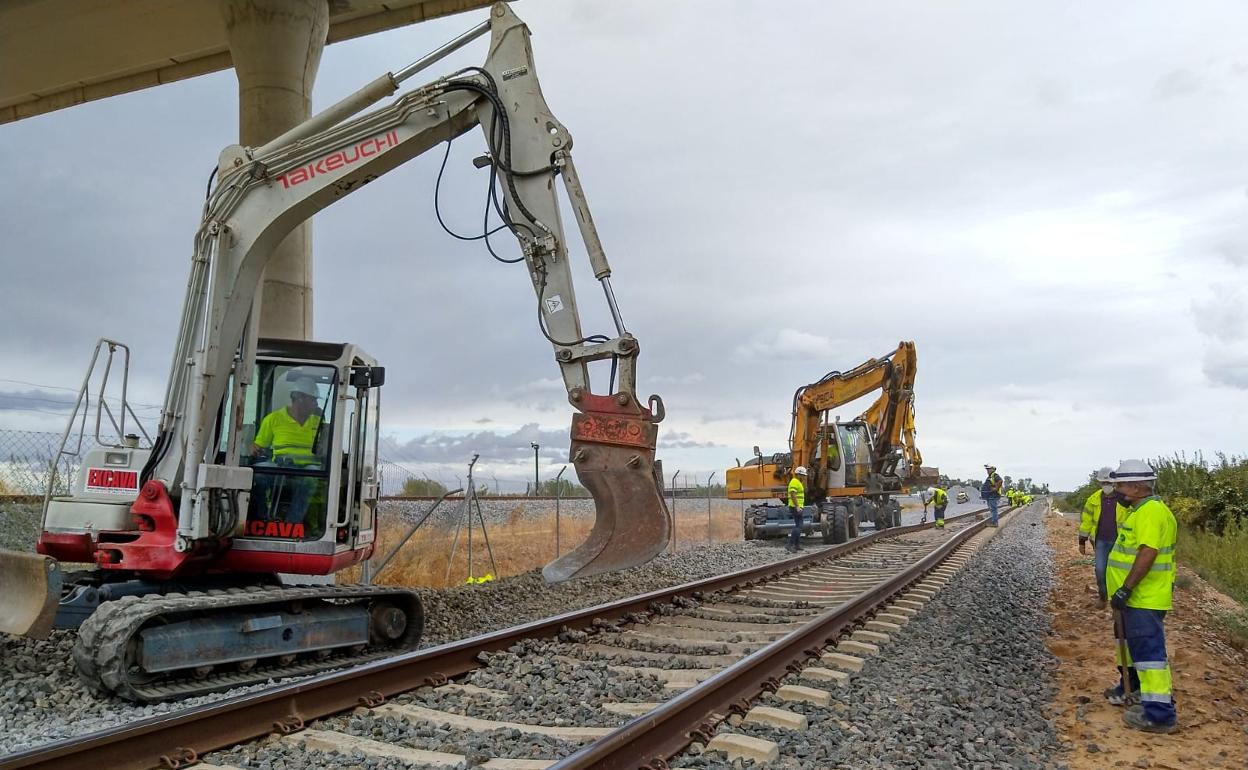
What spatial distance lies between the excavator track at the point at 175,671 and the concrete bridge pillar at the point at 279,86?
6.76 metres

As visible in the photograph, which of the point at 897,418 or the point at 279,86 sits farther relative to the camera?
the point at 897,418

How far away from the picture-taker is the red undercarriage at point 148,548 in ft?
22.6

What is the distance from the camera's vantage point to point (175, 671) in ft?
20.7

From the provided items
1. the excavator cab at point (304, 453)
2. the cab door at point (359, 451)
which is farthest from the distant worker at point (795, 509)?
the excavator cab at point (304, 453)

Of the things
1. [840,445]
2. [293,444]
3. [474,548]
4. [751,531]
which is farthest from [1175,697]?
[840,445]

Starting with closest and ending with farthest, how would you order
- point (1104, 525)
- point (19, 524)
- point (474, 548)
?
1. point (1104, 525)
2. point (19, 524)
3. point (474, 548)

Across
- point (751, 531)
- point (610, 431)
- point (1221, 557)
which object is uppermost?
point (610, 431)

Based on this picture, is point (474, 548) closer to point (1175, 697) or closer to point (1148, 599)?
point (1175, 697)

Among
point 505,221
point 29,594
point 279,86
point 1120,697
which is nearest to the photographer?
point 1120,697

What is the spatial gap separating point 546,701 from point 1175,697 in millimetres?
Result: 4314

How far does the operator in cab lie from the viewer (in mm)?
7508

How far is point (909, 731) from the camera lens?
5043mm

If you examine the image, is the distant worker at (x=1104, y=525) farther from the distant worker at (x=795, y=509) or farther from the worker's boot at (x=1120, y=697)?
the distant worker at (x=795, y=509)

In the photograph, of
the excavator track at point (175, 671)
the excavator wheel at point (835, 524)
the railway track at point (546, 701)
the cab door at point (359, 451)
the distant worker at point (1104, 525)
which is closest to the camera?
the railway track at point (546, 701)
